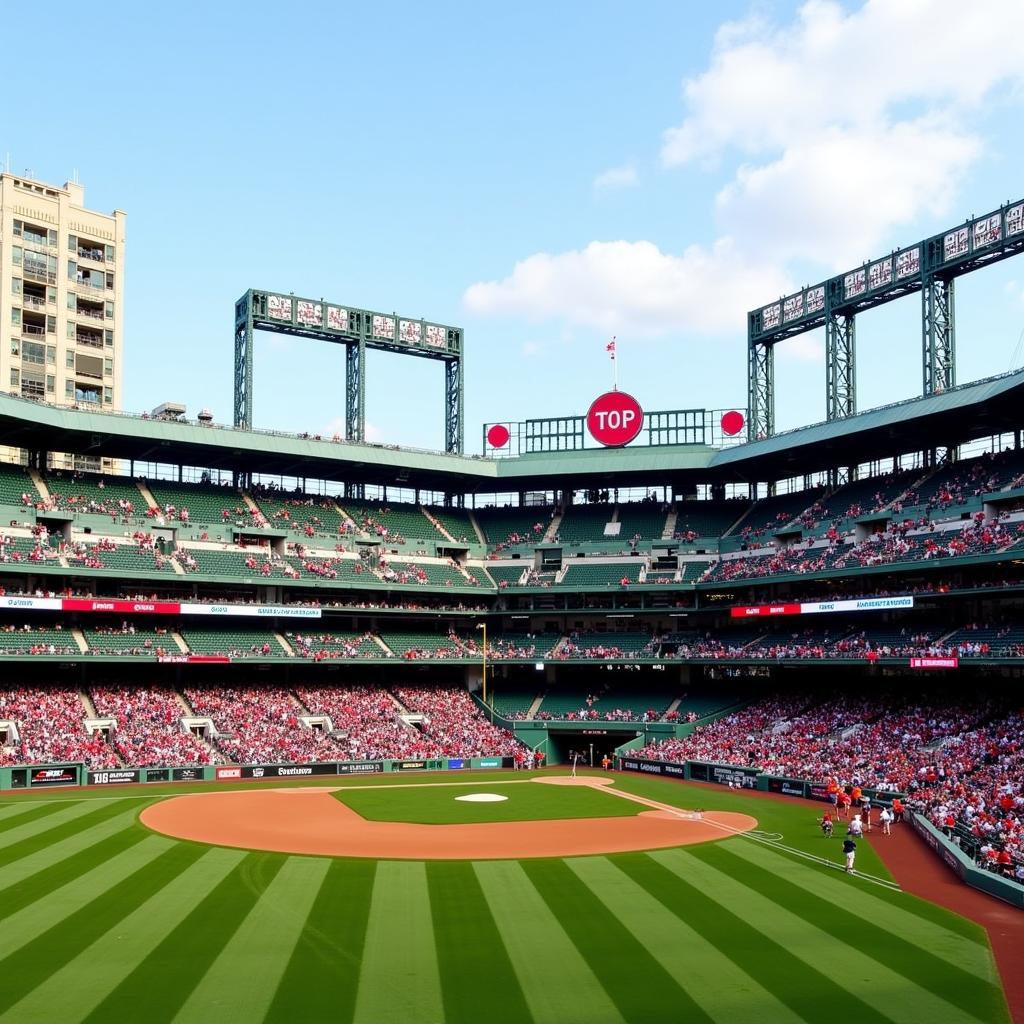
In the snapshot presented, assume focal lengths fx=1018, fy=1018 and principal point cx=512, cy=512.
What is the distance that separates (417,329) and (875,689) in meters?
44.4

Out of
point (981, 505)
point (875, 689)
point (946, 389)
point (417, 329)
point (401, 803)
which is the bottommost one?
point (401, 803)

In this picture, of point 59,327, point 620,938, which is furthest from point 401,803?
point 59,327

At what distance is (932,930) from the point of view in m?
26.0

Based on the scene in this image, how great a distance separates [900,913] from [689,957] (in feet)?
25.4

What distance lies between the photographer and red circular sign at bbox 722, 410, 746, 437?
78562mm

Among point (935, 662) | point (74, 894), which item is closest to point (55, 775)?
point (74, 894)

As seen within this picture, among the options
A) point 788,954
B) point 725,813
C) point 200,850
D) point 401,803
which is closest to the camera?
point 788,954

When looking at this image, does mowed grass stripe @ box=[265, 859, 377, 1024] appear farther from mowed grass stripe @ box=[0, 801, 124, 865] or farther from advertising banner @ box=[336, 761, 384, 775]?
advertising banner @ box=[336, 761, 384, 775]

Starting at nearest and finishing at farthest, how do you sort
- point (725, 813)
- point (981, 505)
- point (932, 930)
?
point (932, 930) → point (725, 813) → point (981, 505)

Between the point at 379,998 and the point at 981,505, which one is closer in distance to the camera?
the point at 379,998

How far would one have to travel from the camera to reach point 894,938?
82.8ft

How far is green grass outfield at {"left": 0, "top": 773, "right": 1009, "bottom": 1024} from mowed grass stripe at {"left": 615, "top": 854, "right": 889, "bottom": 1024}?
0.07 metres

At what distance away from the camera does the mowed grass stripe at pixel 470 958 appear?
789 inches

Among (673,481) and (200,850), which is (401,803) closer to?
(200,850)
